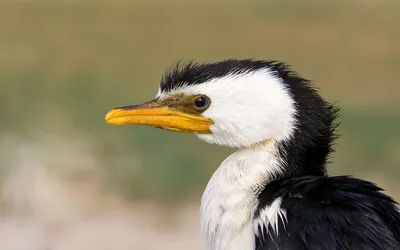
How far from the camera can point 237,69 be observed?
4.85m

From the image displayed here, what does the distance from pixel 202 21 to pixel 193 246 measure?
22.9 ft

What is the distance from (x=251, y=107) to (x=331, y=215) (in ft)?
2.35

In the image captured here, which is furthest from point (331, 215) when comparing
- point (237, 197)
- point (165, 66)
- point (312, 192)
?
point (165, 66)

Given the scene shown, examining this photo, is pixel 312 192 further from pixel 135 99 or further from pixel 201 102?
pixel 135 99

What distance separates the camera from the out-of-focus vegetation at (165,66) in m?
11.0

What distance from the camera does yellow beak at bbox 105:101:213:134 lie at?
197 inches

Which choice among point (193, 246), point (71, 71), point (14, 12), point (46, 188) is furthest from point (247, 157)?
point (14, 12)

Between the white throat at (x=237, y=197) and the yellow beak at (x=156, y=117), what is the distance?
0.28 meters

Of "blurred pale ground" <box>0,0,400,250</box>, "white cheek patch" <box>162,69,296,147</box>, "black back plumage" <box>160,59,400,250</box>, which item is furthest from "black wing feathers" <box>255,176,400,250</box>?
"blurred pale ground" <box>0,0,400,250</box>

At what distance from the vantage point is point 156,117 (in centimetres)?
505

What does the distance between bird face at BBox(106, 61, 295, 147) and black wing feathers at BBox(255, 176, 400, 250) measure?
1.04 feet

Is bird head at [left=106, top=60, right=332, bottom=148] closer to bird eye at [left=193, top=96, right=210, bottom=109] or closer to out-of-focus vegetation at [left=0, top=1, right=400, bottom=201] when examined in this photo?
bird eye at [left=193, top=96, right=210, bottom=109]

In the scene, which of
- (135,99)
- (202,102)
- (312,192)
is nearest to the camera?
(312,192)

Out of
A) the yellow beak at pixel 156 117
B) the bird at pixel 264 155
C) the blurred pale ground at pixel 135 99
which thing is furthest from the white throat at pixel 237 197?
the blurred pale ground at pixel 135 99
